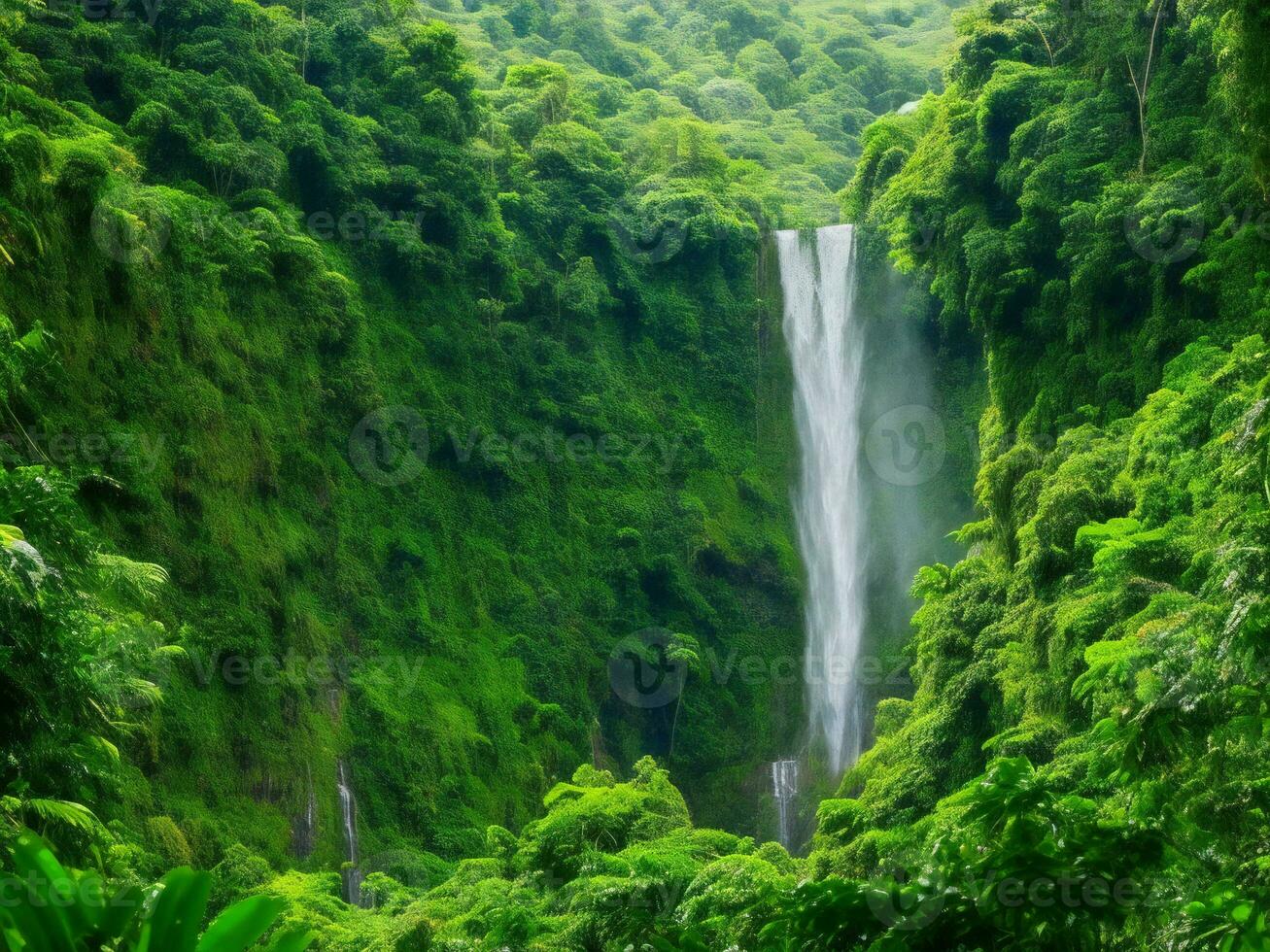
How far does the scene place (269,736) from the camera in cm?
1773

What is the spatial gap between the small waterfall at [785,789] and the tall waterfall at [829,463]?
86 centimetres

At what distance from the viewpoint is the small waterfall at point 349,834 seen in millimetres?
18312

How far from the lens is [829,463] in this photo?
2969 cm

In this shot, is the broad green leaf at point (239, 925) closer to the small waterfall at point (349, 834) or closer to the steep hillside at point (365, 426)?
the steep hillside at point (365, 426)

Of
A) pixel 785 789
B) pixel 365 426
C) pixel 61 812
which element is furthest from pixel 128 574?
pixel 785 789

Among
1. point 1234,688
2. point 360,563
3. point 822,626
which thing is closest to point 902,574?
point 822,626

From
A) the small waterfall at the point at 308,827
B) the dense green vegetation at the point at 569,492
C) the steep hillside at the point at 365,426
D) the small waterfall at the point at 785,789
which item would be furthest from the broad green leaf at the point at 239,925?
the small waterfall at the point at 785,789

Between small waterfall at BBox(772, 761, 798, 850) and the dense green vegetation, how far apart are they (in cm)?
79

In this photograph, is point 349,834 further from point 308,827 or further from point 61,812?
point 61,812

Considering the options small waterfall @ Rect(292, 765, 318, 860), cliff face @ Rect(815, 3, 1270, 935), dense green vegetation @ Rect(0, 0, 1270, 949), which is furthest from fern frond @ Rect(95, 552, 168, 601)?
small waterfall @ Rect(292, 765, 318, 860)

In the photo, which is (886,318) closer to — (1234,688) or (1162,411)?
(1162,411)

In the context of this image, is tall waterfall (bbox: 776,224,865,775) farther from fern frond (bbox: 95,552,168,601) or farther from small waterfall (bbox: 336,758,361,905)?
fern frond (bbox: 95,552,168,601)

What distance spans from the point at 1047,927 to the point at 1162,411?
425 inches

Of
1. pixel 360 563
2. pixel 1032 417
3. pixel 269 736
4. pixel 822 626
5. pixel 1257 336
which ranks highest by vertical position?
pixel 1257 336
